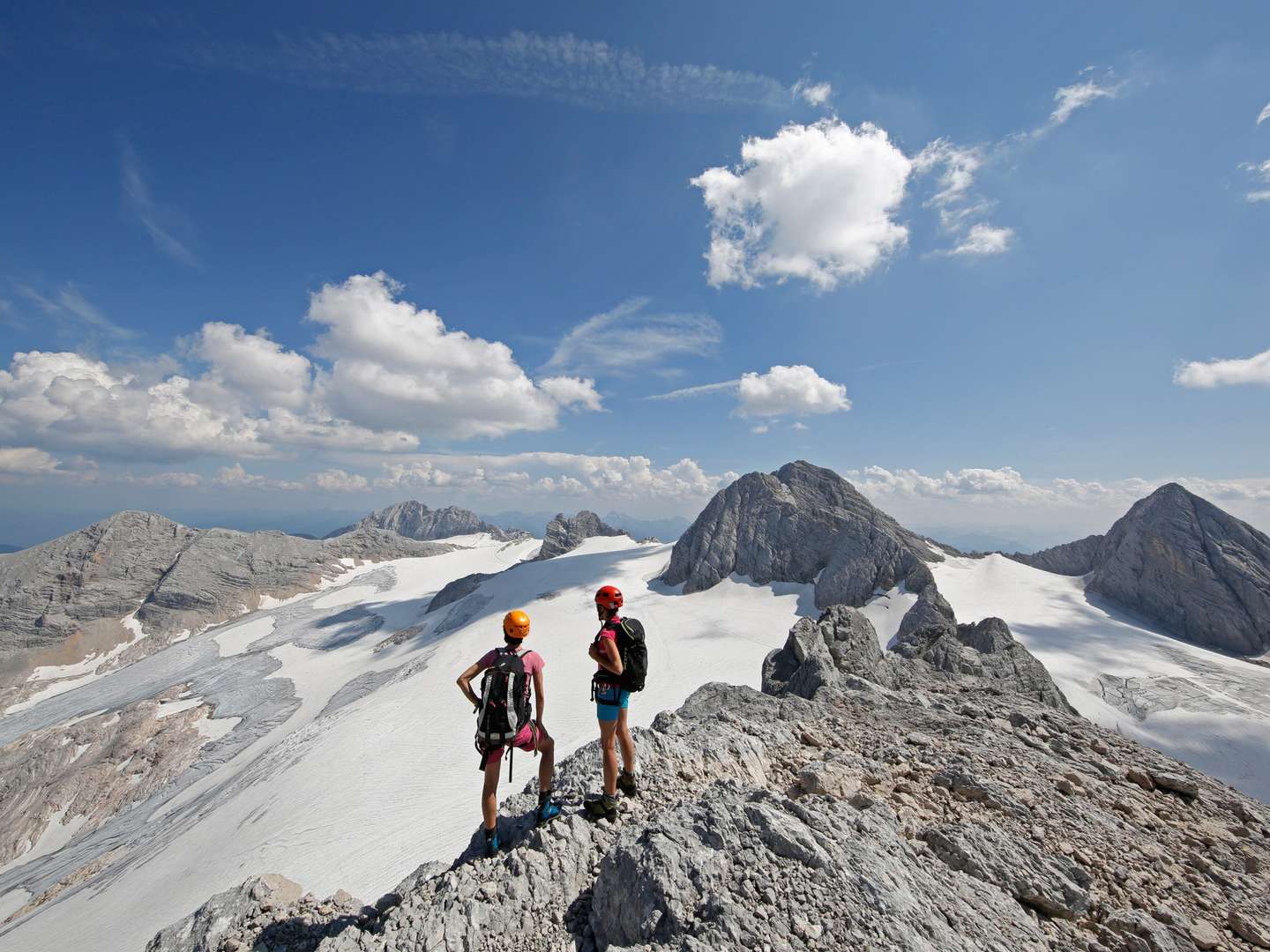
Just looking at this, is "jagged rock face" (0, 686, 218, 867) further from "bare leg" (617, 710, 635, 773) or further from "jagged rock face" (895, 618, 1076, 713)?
"jagged rock face" (895, 618, 1076, 713)

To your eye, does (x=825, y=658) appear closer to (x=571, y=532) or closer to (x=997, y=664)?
(x=997, y=664)

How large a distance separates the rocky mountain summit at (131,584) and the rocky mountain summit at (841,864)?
12452cm

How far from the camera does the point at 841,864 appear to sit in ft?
16.7

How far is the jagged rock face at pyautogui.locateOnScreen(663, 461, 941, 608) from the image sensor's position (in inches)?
2356

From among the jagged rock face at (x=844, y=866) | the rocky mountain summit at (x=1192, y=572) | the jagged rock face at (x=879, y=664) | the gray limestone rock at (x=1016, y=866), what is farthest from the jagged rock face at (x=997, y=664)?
the rocky mountain summit at (x=1192, y=572)

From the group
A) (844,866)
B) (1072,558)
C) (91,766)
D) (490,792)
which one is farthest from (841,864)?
(1072,558)

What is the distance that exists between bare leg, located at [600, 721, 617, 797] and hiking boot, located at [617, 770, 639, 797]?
0.23 meters

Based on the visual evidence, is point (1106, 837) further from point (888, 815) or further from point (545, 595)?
point (545, 595)

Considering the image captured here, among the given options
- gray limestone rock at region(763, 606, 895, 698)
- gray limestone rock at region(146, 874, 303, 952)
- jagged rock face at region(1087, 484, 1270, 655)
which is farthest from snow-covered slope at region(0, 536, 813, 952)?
jagged rock face at region(1087, 484, 1270, 655)

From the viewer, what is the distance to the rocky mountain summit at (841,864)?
4.79 metres

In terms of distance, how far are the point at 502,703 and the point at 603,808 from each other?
2.24 meters

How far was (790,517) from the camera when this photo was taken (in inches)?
2874

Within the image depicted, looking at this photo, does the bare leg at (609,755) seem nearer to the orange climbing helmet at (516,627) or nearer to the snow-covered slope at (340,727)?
the orange climbing helmet at (516,627)

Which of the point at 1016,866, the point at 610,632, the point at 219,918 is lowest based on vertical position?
the point at 219,918
